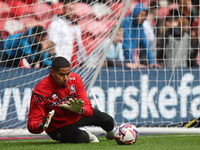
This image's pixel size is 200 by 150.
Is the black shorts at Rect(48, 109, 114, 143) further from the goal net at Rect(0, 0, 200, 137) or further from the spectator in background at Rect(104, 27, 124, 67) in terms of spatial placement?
the spectator in background at Rect(104, 27, 124, 67)

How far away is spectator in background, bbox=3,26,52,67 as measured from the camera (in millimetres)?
6438

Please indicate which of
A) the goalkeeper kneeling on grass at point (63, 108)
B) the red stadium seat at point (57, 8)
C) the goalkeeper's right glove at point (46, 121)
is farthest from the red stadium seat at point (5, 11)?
the goalkeeper's right glove at point (46, 121)

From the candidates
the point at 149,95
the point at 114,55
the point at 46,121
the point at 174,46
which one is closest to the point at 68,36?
the point at 114,55

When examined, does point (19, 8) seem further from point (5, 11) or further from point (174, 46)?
point (174, 46)

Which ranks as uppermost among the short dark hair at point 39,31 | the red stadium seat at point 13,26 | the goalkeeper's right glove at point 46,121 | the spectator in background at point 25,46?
the red stadium seat at point 13,26

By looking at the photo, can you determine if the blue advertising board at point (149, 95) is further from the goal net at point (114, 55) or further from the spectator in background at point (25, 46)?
the spectator in background at point (25, 46)

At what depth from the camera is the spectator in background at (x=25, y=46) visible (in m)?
6.44

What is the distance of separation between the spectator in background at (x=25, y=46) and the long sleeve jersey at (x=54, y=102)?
1.06m

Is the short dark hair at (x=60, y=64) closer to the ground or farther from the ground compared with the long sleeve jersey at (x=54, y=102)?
farther from the ground

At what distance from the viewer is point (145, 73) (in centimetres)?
818

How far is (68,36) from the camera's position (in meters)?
6.98

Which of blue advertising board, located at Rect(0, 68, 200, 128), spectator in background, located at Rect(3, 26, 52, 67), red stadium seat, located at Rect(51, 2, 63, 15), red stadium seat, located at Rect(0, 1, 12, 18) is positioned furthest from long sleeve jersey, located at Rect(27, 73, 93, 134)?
blue advertising board, located at Rect(0, 68, 200, 128)

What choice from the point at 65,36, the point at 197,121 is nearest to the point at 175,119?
the point at 197,121

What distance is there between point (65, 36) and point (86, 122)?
5.37 ft
